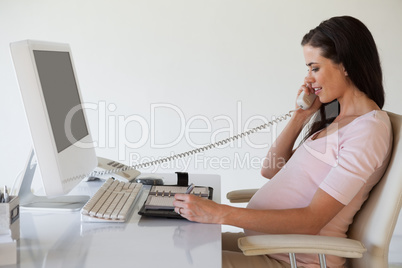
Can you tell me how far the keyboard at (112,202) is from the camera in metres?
1.50

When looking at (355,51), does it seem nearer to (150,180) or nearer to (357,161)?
(357,161)

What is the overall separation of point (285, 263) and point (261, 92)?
6.30 feet

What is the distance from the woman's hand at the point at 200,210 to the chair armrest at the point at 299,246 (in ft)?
0.43

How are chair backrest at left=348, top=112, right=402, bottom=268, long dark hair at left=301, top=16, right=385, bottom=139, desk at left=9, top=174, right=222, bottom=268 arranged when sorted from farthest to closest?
1. long dark hair at left=301, top=16, right=385, bottom=139
2. chair backrest at left=348, top=112, right=402, bottom=268
3. desk at left=9, top=174, right=222, bottom=268

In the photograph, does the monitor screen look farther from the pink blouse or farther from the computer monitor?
the pink blouse

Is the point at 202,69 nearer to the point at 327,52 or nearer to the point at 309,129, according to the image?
the point at 309,129

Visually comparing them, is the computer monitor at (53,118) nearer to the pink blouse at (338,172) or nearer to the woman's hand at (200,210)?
the woman's hand at (200,210)

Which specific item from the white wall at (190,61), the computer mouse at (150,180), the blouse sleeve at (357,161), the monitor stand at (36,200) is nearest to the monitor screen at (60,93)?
the monitor stand at (36,200)

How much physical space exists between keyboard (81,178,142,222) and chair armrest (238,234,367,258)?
1.27 feet

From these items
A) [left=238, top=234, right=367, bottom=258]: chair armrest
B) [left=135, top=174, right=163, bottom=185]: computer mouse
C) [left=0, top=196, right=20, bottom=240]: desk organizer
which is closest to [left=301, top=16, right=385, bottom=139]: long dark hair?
[left=238, top=234, right=367, bottom=258]: chair armrest

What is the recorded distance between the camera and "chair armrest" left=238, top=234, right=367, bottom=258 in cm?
134

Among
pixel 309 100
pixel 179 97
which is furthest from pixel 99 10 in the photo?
pixel 309 100

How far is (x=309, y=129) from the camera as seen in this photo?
6.75 ft

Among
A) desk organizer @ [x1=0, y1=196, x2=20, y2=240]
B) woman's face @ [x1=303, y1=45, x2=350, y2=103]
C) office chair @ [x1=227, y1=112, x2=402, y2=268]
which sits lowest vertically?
office chair @ [x1=227, y1=112, x2=402, y2=268]
